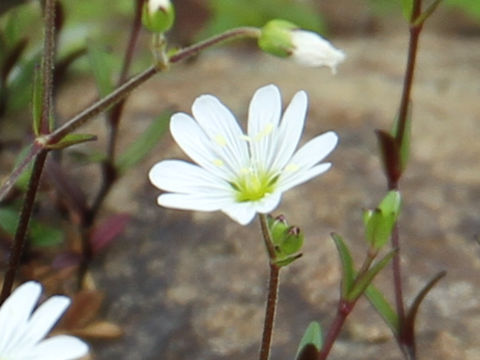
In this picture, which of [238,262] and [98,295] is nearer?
[98,295]

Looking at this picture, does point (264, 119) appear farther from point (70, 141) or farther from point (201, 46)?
point (70, 141)

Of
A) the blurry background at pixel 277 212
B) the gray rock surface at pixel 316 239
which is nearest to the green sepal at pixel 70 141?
the blurry background at pixel 277 212

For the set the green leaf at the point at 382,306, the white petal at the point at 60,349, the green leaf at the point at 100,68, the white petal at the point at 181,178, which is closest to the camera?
the white petal at the point at 60,349

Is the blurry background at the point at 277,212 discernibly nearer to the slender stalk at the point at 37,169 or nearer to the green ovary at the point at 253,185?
the slender stalk at the point at 37,169

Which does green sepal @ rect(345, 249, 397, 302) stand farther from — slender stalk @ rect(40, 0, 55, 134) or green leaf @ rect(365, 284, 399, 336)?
slender stalk @ rect(40, 0, 55, 134)

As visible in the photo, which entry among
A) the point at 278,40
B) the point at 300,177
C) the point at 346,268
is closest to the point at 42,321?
the point at 300,177

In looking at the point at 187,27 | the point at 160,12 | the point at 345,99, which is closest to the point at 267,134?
the point at 160,12

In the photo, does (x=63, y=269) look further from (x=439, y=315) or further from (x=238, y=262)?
(x=439, y=315)
